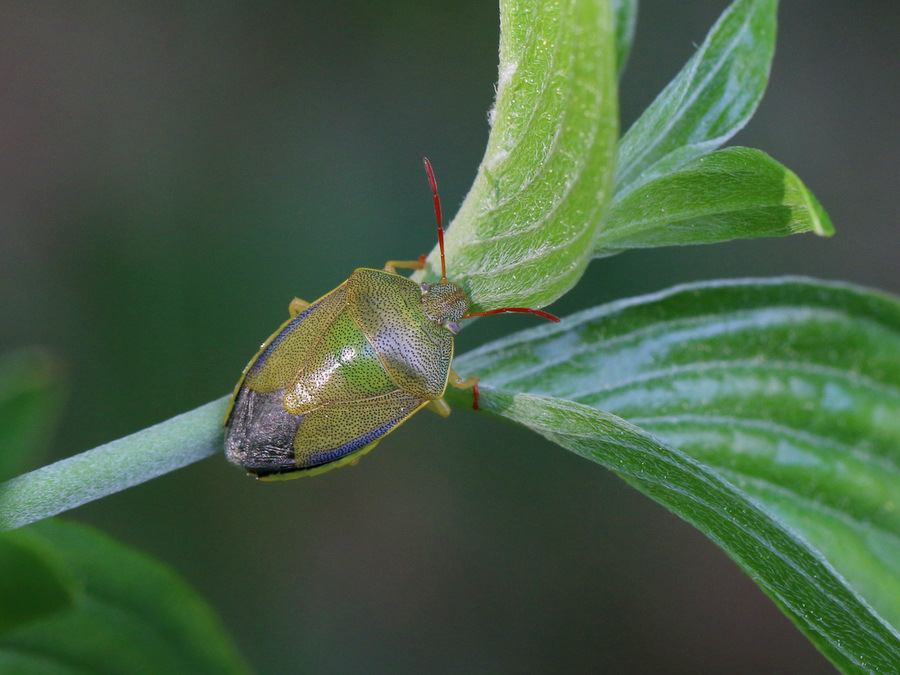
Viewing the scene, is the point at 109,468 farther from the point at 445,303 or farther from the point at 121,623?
the point at 445,303

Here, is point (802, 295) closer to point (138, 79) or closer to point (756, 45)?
point (756, 45)

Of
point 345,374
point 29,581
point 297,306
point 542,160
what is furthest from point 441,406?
point 29,581

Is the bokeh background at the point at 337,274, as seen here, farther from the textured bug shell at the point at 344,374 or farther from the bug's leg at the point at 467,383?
the bug's leg at the point at 467,383

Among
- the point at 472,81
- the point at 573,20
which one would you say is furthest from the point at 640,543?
the point at 573,20

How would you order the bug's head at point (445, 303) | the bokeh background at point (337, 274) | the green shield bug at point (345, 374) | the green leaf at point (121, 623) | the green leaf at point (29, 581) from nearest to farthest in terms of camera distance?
the green leaf at point (29, 581), the green leaf at point (121, 623), the bug's head at point (445, 303), the green shield bug at point (345, 374), the bokeh background at point (337, 274)

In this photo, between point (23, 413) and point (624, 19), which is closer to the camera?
point (23, 413)

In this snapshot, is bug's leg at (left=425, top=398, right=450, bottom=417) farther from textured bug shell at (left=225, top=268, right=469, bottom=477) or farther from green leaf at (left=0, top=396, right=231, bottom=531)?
green leaf at (left=0, top=396, right=231, bottom=531)

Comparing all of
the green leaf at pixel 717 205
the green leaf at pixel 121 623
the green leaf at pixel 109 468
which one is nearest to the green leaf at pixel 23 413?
the green leaf at pixel 109 468
